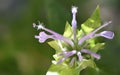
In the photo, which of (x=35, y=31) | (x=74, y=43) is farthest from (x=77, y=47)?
(x=35, y=31)

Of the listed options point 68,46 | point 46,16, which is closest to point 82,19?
point 46,16

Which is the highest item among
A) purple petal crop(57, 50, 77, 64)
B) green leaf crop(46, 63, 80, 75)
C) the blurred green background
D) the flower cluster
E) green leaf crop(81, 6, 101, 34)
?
the blurred green background

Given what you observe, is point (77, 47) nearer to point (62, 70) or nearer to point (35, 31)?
point (62, 70)

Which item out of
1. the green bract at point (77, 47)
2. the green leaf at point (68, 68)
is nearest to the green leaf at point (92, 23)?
the green bract at point (77, 47)

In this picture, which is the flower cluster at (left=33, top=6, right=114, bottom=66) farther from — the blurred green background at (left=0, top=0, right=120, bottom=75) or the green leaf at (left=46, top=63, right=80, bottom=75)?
the blurred green background at (left=0, top=0, right=120, bottom=75)

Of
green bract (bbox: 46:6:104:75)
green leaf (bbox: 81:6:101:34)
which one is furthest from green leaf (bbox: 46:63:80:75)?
green leaf (bbox: 81:6:101:34)

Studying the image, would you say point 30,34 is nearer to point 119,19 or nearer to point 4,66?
point 4,66

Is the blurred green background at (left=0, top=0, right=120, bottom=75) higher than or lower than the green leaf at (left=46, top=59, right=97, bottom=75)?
higher

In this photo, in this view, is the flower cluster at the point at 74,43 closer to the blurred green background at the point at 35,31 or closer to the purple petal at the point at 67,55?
the purple petal at the point at 67,55

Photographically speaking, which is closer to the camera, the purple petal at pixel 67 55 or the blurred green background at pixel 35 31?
the purple petal at pixel 67 55
